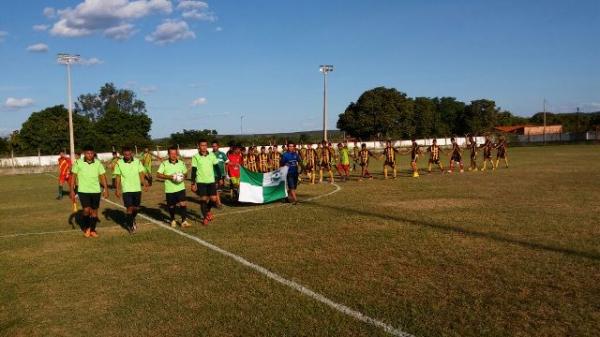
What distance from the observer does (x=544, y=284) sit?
21.3ft

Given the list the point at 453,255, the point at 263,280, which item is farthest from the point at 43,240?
the point at 453,255

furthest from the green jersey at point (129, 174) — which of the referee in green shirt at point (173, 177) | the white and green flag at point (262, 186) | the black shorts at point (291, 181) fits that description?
the black shorts at point (291, 181)

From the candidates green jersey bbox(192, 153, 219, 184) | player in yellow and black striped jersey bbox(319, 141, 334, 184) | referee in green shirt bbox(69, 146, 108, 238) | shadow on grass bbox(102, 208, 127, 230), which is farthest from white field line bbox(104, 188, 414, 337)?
player in yellow and black striped jersey bbox(319, 141, 334, 184)

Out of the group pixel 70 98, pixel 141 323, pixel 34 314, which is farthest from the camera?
pixel 70 98

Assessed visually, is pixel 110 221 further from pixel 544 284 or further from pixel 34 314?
pixel 544 284

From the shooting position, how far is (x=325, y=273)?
741 centimetres

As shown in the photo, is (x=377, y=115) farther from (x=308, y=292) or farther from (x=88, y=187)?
(x=308, y=292)

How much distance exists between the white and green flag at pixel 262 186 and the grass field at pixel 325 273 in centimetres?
183

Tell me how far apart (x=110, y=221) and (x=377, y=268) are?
30.0ft

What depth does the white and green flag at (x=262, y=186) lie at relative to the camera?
51.7ft

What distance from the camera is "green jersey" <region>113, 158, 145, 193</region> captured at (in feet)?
38.3

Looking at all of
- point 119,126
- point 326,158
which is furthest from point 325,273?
point 119,126

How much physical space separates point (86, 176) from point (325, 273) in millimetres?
6959

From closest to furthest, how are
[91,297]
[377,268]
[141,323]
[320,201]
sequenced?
[141,323] < [91,297] < [377,268] < [320,201]
